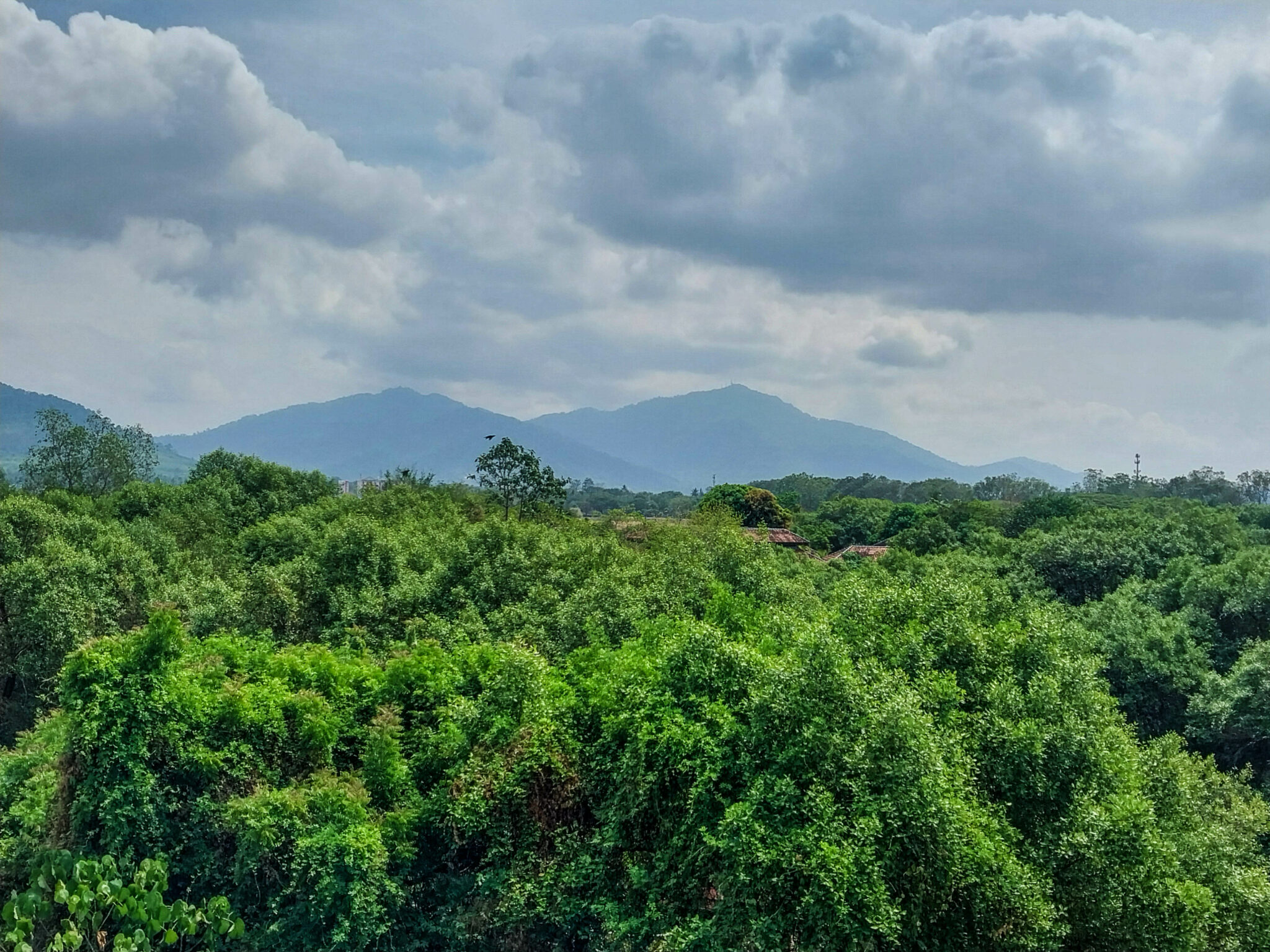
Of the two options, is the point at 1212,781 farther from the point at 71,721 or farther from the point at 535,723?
the point at 71,721

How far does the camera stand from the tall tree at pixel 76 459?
53.5m

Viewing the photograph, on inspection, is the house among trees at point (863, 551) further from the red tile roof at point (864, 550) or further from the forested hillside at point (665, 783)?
the forested hillside at point (665, 783)

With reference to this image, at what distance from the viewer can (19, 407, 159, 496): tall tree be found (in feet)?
176

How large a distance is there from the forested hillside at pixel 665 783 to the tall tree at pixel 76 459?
42.6 meters

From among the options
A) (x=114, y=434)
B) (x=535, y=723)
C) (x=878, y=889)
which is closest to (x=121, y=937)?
(x=535, y=723)

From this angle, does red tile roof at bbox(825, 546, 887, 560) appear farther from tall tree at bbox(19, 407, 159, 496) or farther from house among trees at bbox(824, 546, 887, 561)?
tall tree at bbox(19, 407, 159, 496)

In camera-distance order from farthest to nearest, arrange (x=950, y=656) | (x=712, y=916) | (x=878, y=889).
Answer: (x=950, y=656) < (x=712, y=916) < (x=878, y=889)

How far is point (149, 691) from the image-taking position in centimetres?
1427

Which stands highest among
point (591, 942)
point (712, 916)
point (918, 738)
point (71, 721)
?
point (918, 738)

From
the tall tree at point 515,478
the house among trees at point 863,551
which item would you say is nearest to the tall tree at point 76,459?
the tall tree at point 515,478

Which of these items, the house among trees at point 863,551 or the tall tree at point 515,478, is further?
the house among trees at point 863,551

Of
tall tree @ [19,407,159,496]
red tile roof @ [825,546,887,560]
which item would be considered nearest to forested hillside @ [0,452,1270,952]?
red tile roof @ [825,546,887,560]

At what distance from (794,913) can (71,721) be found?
11.8m

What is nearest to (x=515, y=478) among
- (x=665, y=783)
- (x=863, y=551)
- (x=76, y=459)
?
(x=665, y=783)
